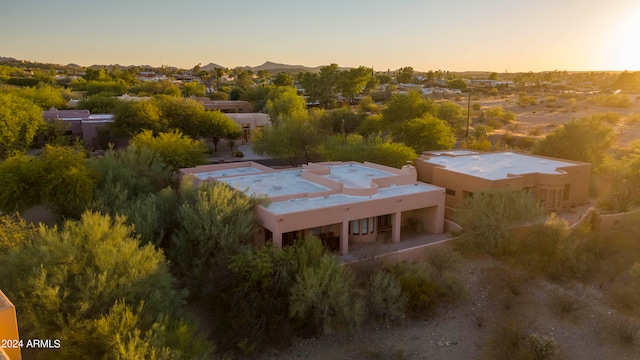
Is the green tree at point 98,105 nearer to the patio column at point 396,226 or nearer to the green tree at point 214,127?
the green tree at point 214,127

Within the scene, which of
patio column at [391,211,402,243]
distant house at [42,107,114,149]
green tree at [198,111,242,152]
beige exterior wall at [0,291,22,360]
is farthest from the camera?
green tree at [198,111,242,152]

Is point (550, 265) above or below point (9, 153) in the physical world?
below

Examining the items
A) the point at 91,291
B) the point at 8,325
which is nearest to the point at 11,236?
the point at 91,291

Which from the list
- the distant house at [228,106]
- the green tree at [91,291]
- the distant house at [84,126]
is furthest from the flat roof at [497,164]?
the distant house at [228,106]

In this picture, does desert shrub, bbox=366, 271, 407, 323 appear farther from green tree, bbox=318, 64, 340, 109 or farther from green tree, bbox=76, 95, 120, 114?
green tree, bbox=318, 64, 340, 109

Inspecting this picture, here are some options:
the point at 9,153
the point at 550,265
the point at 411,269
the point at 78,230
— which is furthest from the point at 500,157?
the point at 9,153

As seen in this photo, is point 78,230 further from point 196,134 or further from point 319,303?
point 196,134

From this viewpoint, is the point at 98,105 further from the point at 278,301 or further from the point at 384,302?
the point at 384,302

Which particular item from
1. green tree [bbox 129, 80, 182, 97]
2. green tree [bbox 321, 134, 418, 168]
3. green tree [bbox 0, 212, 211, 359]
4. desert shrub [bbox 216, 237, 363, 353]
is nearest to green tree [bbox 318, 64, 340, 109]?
green tree [bbox 129, 80, 182, 97]
